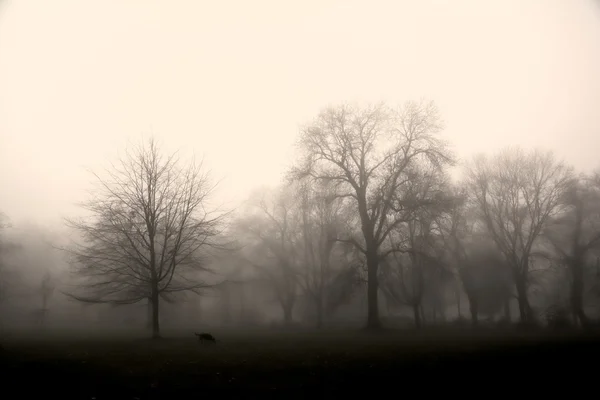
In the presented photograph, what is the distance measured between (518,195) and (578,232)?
6551 millimetres

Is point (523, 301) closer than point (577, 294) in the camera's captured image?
Yes

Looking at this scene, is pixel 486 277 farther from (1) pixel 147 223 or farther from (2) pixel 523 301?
(1) pixel 147 223

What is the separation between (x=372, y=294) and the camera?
30.4 m

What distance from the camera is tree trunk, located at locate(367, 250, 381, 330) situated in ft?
98.5

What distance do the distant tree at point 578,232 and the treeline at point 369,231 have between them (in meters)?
0.14

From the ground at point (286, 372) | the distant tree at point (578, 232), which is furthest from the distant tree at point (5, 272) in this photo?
the distant tree at point (578, 232)

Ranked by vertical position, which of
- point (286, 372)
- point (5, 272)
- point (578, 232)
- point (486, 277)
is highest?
point (578, 232)

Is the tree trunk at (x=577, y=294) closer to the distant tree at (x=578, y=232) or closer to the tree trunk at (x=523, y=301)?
the distant tree at (x=578, y=232)

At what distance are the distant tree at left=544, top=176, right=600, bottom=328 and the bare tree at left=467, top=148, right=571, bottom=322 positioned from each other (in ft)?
4.75

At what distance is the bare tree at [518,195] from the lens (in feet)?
128

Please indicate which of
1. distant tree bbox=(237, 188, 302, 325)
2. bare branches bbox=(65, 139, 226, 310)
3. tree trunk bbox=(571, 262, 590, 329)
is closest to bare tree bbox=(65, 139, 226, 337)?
bare branches bbox=(65, 139, 226, 310)

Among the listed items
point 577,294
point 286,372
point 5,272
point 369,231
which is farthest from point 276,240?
point 286,372

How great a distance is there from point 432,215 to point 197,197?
1634 centimetres

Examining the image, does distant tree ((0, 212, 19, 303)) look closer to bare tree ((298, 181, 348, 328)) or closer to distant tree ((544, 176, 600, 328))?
bare tree ((298, 181, 348, 328))
